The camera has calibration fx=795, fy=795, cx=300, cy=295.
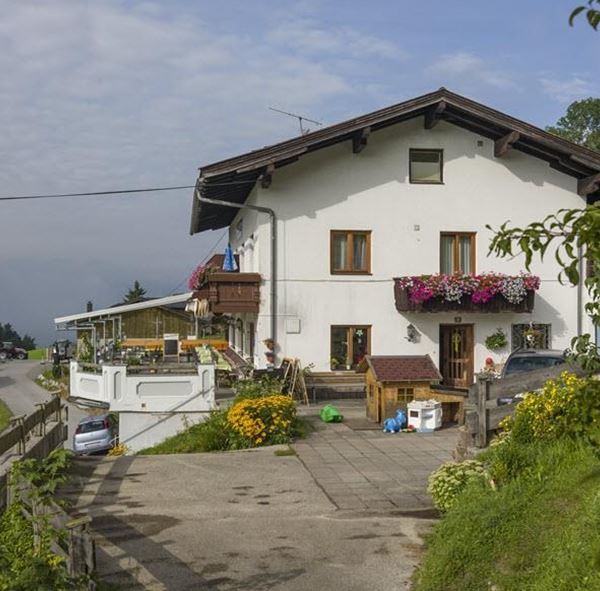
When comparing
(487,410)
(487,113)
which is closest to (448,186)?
(487,113)

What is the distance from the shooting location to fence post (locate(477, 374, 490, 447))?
9.94m

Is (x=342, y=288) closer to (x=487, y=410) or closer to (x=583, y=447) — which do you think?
(x=487, y=410)

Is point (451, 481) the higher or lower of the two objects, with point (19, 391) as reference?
higher

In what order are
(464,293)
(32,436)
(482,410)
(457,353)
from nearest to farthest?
(482,410)
(32,436)
(464,293)
(457,353)

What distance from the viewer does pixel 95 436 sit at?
25.2 m

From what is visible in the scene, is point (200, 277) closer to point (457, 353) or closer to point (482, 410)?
point (457, 353)

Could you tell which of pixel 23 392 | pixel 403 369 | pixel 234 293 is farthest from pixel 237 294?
pixel 23 392

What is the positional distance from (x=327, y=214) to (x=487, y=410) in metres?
11.6

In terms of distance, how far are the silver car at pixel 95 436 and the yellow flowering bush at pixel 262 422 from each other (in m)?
11.2

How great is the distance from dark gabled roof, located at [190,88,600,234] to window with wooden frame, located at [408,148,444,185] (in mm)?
846

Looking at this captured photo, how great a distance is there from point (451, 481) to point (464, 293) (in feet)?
40.8

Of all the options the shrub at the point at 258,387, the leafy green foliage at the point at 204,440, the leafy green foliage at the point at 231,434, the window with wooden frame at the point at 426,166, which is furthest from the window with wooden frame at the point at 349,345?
the leafy green foliage at the point at 204,440

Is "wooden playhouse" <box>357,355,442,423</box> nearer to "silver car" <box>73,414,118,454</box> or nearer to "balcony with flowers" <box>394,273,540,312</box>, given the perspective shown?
"balcony with flowers" <box>394,273,540,312</box>

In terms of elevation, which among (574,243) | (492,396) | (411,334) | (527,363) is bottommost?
(492,396)
